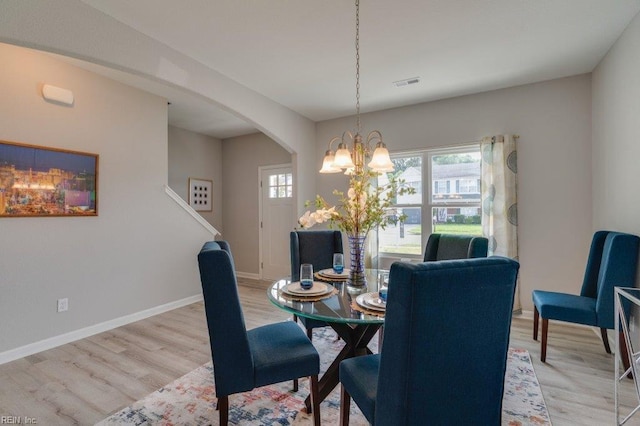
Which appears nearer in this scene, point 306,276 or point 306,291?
point 306,291

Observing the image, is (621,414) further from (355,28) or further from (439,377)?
(355,28)

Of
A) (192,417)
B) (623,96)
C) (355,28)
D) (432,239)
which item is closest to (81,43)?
(355,28)

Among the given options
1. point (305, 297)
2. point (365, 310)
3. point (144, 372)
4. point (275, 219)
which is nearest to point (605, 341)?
point (365, 310)

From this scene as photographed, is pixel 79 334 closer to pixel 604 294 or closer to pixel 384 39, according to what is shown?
pixel 384 39

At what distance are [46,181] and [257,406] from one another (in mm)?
2798

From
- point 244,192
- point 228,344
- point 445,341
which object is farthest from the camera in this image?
point 244,192

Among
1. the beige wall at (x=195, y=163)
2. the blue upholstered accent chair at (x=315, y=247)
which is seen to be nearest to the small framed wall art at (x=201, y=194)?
the beige wall at (x=195, y=163)

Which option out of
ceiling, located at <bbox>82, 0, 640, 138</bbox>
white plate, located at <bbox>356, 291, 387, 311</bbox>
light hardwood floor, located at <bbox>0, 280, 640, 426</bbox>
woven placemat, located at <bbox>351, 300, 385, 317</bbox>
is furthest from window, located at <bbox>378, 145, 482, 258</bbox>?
woven placemat, located at <bbox>351, 300, 385, 317</bbox>

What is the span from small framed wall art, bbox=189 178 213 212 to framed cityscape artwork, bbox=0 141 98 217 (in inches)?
81.7

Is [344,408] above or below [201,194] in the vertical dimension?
below

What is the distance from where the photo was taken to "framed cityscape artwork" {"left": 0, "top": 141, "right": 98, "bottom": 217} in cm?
254

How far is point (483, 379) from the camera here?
3.66ft

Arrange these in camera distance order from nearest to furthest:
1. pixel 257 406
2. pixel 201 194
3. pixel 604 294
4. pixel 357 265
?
pixel 257 406
pixel 357 265
pixel 604 294
pixel 201 194

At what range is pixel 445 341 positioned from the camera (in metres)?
1.03
